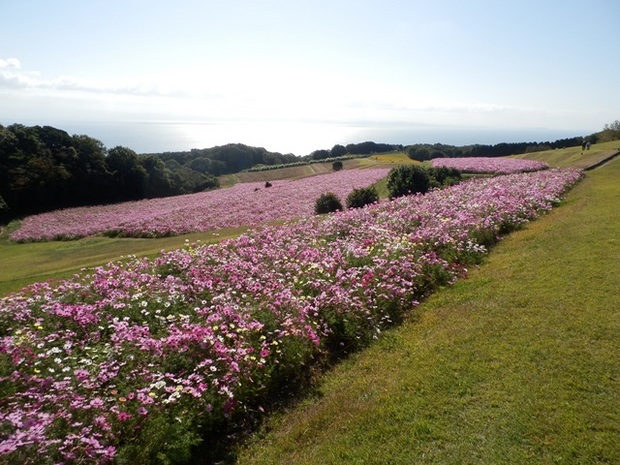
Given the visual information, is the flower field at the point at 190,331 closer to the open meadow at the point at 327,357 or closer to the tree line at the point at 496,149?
the open meadow at the point at 327,357

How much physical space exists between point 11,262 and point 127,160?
35.5 meters

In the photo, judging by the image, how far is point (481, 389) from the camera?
21.6 feet

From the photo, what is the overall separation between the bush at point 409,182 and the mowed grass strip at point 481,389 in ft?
73.2

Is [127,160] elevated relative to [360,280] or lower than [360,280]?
elevated

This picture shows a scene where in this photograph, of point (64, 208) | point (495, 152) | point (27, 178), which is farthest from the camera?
point (495, 152)

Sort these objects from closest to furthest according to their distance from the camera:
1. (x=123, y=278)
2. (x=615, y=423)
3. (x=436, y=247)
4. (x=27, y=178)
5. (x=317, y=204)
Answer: (x=615, y=423) → (x=123, y=278) → (x=436, y=247) → (x=317, y=204) → (x=27, y=178)

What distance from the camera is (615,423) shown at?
5602 millimetres

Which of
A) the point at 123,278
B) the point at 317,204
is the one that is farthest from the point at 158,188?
the point at 123,278

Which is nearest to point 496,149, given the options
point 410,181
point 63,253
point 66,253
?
point 410,181

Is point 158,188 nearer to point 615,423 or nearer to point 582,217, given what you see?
point 582,217

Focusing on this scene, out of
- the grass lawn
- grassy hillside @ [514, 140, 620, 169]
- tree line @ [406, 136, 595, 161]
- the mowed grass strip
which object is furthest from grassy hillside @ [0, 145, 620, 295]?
tree line @ [406, 136, 595, 161]

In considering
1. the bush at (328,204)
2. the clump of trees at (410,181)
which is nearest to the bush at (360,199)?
the bush at (328,204)

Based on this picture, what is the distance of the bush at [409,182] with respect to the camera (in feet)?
108

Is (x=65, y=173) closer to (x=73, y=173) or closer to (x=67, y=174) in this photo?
(x=67, y=174)
